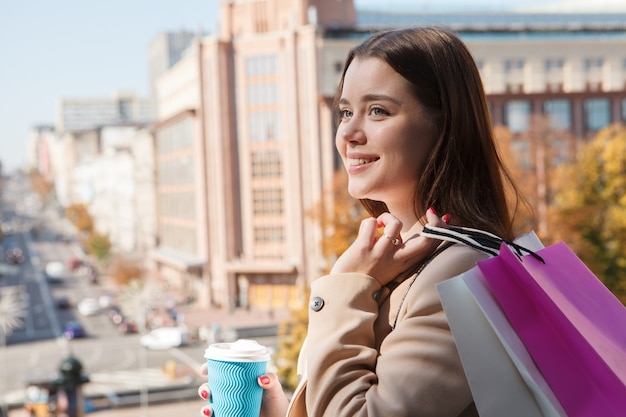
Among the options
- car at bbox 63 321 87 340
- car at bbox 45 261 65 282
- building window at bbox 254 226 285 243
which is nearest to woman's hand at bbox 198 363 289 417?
car at bbox 63 321 87 340

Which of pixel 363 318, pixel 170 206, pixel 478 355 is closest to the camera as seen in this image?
pixel 478 355

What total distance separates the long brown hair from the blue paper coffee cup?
26.8 inches

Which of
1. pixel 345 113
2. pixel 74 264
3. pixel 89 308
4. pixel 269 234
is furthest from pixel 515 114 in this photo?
pixel 74 264

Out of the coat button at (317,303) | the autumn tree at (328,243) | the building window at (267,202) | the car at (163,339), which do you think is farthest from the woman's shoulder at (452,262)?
the building window at (267,202)

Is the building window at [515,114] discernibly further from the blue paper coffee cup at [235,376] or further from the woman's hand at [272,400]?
the blue paper coffee cup at [235,376]

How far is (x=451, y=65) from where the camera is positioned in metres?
2.52

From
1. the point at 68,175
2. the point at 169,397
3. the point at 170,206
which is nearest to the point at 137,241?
the point at 170,206

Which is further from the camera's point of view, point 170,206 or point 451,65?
point 170,206

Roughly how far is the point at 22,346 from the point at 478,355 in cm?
5404

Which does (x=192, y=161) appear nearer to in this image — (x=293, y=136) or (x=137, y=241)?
(x=293, y=136)

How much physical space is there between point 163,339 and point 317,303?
4771 centimetres

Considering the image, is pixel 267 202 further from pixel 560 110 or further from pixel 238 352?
pixel 238 352

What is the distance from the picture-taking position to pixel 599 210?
34.5 m

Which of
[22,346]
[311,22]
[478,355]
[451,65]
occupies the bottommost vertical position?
[22,346]
